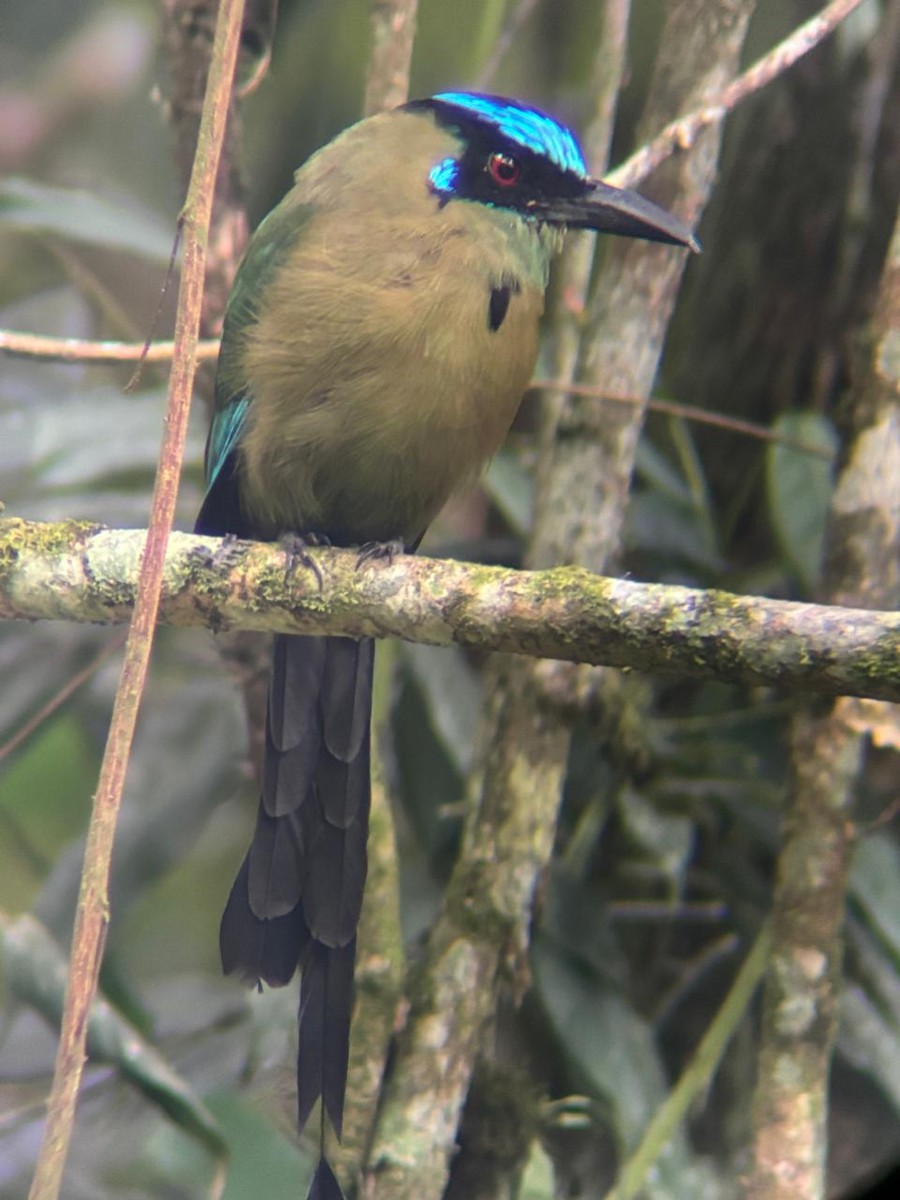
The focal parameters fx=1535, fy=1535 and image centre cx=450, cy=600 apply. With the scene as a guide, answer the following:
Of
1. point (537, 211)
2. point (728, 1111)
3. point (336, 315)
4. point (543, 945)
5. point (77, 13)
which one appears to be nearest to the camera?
point (336, 315)

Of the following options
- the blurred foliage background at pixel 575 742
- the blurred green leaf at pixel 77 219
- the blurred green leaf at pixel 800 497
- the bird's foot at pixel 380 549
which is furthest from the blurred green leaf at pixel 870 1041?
the blurred green leaf at pixel 77 219

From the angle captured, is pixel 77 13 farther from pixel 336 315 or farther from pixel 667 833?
pixel 667 833

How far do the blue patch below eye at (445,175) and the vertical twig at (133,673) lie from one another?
563 mm

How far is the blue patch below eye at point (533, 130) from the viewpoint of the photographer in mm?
2098

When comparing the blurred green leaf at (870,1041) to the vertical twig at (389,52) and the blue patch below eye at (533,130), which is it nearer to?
the blue patch below eye at (533,130)

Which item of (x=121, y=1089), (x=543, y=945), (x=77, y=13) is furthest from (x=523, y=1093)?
(x=77, y=13)

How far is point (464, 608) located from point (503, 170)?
0.89 meters

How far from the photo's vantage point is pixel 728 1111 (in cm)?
251

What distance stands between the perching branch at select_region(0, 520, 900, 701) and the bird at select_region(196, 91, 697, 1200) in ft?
0.60

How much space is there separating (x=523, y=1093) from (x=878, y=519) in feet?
3.12

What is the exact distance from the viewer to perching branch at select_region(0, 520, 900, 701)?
1.25 meters

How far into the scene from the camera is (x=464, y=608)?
1.44 metres

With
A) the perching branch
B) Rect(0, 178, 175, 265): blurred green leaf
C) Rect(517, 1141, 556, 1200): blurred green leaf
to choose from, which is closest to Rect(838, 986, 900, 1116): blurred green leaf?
Rect(517, 1141, 556, 1200): blurred green leaf

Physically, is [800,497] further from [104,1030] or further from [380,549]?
[104,1030]
